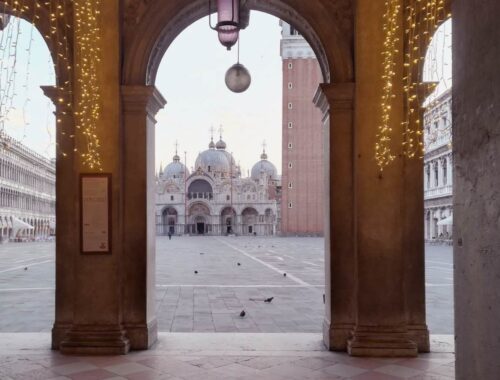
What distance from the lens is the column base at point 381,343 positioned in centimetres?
636

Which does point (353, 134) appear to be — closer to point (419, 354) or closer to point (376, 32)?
point (376, 32)

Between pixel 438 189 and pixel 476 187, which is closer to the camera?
pixel 476 187

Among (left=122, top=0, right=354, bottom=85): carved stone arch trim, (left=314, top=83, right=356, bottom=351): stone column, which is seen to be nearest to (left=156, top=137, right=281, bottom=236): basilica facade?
(left=122, top=0, right=354, bottom=85): carved stone arch trim

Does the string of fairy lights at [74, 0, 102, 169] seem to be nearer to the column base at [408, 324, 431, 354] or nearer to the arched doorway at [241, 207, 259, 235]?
the column base at [408, 324, 431, 354]

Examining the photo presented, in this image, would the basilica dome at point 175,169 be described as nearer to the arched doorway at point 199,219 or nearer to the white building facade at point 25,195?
the arched doorway at point 199,219

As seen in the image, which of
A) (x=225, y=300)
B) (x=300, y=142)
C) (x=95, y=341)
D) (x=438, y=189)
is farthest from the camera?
(x=300, y=142)

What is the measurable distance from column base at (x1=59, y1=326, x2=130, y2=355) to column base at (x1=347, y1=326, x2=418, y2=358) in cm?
267

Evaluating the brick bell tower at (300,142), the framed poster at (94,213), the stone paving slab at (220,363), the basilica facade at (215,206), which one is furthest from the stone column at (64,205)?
the basilica facade at (215,206)

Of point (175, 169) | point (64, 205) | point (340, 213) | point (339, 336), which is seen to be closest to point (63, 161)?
point (64, 205)

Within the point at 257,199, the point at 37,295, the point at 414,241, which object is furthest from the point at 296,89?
the point at 414,241

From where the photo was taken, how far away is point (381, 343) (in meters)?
6.42

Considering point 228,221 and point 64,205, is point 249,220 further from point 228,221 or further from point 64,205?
point 64,205

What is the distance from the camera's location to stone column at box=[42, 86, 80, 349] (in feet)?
22.7

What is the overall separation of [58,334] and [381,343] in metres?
3.83
